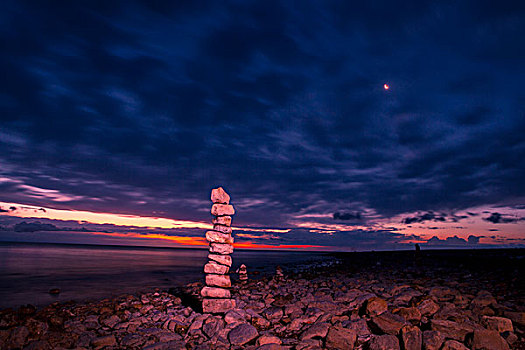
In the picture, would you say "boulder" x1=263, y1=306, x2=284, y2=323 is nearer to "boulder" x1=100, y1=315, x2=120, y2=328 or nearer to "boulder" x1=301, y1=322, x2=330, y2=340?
"boulder" x1=301, y1=322, x2=330, y2=340

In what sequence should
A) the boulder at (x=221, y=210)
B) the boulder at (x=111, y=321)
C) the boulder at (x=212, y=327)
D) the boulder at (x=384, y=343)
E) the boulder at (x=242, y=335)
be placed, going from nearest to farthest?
the boulder at (x=384, y=343)
the boulder at (x=242, y=335)
the boulder at (x=212, y=327)
the boulder at (x=111, y=321)
the boulder at (x=221, y=210)

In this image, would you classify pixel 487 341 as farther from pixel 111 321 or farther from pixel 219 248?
pixel 111 321

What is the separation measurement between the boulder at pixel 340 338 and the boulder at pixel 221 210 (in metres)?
6.27

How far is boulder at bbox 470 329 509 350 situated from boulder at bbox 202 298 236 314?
26.5 feet

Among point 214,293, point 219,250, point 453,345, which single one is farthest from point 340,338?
point 219,250

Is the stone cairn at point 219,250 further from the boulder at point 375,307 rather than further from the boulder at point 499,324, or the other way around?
the boulder at point 499,324

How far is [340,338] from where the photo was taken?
794 centimetres

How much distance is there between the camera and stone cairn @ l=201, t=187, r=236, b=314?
41.0ft

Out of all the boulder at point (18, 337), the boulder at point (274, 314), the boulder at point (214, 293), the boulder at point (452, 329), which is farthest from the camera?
the boulder at point (214, 293)

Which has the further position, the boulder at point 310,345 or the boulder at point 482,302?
the boulder at point 482,302

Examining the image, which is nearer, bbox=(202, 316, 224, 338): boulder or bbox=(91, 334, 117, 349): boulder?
bbox=(91, 334, 117, 349): boulder

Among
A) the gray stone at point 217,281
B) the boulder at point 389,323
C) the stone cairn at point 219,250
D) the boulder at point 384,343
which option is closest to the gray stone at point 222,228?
the stone cairn at point 219,250

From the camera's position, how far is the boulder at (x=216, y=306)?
12.1 m

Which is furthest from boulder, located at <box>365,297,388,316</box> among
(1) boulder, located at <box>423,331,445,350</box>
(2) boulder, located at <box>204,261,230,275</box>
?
(2) boulder, located at <box>204,261,230,275</box>
